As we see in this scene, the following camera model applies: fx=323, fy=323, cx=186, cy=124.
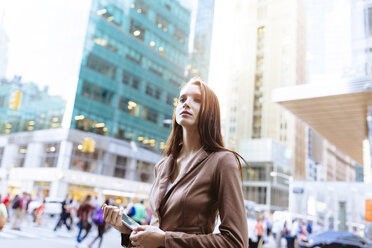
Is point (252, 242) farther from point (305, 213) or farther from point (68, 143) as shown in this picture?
point (305, 213)

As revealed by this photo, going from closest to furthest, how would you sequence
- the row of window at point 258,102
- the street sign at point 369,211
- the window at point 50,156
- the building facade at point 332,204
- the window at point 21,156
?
the street sign at point 369,211 → the window at point 21,156 → the window at point 50,156 → the building facade at point 332,204 → the row of window at point 258,102

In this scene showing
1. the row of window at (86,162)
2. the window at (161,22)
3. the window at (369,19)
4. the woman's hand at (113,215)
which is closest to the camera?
the woman's hand at (113,215)

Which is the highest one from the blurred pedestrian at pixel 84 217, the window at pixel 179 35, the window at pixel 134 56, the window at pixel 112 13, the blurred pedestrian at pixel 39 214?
the window at pixel 134 56

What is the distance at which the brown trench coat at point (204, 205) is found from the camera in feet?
2.59

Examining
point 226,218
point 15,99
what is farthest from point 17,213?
point 226,218

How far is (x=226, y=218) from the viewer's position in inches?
31.7

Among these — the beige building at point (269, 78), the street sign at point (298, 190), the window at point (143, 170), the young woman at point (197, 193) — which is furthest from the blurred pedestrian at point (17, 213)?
the beige building at point (269, 78)

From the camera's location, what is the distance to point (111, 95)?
13.2 meters

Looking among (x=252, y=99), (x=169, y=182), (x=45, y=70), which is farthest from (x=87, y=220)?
(x=252, y=99)

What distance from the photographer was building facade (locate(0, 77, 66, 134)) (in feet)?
19.1

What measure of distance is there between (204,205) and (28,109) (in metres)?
8.36

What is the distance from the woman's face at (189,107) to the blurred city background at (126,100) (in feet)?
0.73

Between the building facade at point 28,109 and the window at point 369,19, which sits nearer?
the building facade at point 28,109

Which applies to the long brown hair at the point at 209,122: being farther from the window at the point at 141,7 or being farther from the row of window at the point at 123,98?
the row of window at the point at 123,98
